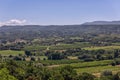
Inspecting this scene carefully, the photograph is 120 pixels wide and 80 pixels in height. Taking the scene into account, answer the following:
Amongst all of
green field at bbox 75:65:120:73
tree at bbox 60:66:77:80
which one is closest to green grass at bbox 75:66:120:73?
green field at bbox 75:65:120:73

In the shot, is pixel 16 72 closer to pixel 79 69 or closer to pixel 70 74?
pixel 70 74

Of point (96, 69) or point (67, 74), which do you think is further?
point (96, 69)

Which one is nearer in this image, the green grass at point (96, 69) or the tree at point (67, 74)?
the tree at point (67, 74)

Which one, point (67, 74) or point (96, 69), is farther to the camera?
point (96, 69)

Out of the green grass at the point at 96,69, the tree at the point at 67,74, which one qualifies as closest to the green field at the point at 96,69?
the green grass at the point at 96,69

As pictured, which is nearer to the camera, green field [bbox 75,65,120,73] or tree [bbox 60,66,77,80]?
tree [bbox 60,66,77,80]

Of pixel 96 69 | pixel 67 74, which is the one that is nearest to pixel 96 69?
pixel 96 69

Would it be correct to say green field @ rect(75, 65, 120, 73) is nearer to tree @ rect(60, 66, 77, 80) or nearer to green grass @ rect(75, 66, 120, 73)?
green grass @ rect(75, 66, 120, 73)

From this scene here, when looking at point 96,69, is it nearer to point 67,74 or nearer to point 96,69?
point 96,69

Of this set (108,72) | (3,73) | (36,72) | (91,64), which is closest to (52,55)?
(91,64)

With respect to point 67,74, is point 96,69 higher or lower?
lower

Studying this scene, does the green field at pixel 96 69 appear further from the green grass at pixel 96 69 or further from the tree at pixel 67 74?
the tree at pixel 67 74
